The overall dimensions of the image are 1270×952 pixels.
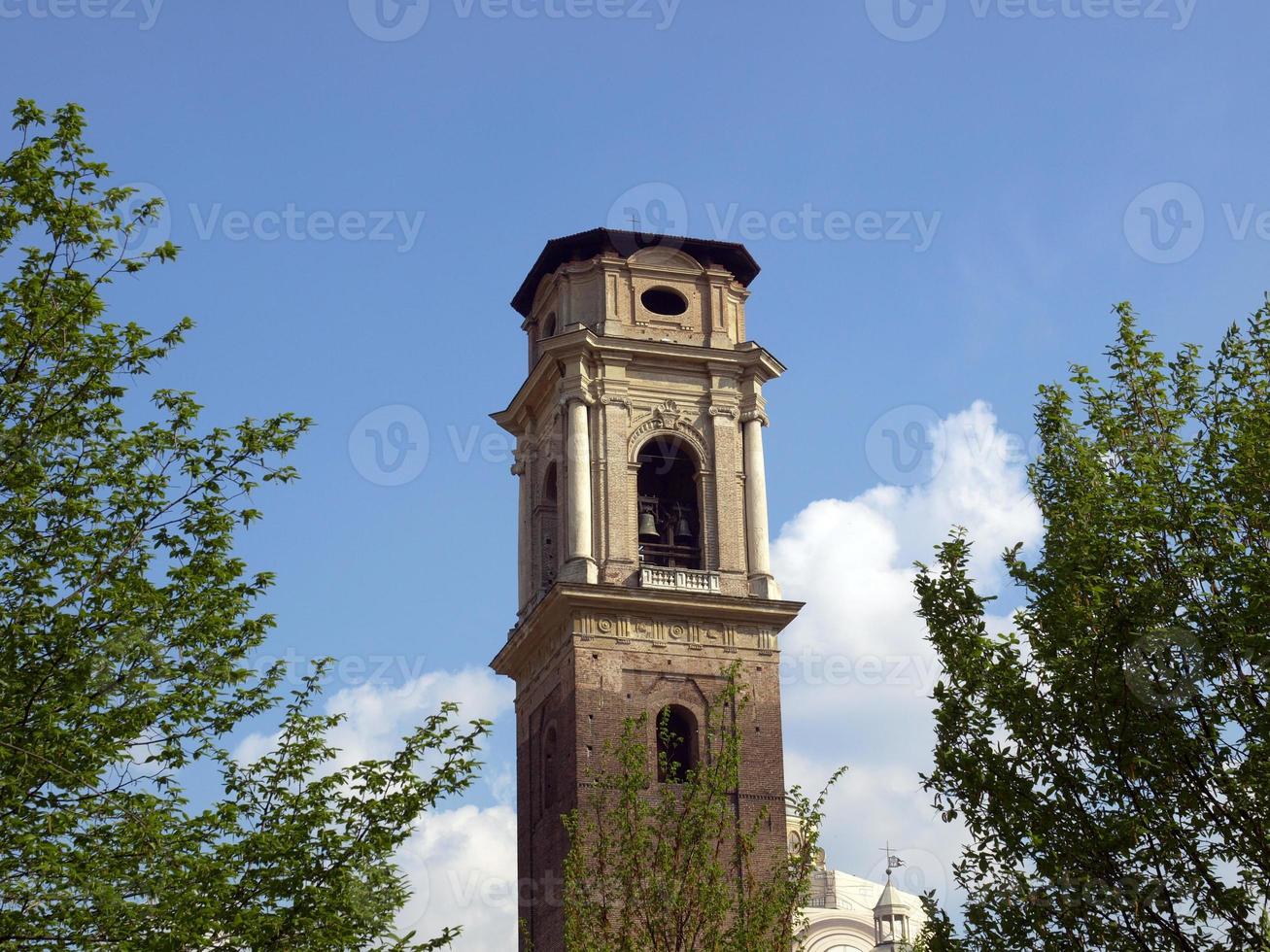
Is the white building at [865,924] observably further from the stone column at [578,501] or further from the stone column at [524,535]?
the stone column at [578,501]

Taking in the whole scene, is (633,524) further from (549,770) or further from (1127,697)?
(1127,697)

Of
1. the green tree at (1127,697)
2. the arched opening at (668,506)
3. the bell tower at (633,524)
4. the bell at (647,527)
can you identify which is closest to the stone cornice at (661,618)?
the bell tower at (633,524)

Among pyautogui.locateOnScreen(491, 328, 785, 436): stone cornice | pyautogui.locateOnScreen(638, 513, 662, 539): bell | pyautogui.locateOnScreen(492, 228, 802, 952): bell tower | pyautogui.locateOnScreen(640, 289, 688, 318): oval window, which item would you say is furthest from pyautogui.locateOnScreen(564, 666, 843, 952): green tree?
pyautogui.locateOnScreen(640, 289, 688, 318): oval window

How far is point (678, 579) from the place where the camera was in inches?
1857

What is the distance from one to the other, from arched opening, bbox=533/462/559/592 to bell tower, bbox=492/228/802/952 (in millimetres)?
47

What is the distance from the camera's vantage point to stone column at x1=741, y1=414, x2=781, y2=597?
4775 cm

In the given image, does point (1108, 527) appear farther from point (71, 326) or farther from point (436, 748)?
point (71, 326)

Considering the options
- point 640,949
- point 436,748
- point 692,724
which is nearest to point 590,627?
point 692,724

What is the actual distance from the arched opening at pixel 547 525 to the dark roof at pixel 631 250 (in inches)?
236

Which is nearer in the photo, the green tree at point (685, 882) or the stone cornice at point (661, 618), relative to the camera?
the green tree at point (685, 882)

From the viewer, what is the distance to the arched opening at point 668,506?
48.6 m

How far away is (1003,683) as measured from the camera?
20672 millimetres

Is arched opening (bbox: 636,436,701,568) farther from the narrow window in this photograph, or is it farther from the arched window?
the narrow window

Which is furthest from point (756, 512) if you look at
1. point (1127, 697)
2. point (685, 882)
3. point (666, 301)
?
point (1127, 697)
